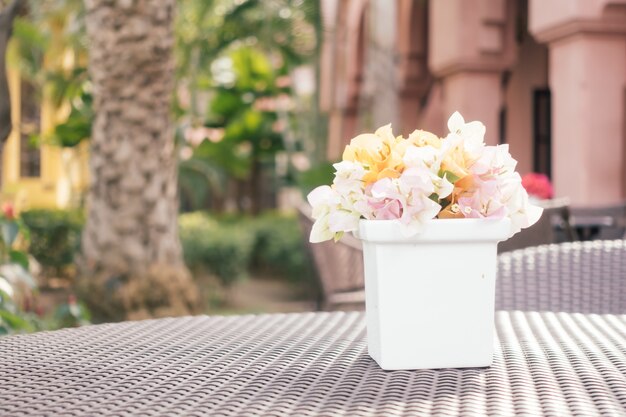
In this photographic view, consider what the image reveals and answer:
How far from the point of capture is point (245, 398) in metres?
1.49

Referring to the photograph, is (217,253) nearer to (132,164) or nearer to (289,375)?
(132,164)

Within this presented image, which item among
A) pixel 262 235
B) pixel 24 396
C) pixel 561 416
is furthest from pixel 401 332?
pixel 262 235

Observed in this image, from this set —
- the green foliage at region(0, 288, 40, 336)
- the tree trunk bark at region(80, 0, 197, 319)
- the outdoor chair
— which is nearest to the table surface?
the green foliage at region(0, 288, 40, 336)

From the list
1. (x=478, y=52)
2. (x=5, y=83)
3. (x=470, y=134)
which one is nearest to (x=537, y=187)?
(x=478, y=52)

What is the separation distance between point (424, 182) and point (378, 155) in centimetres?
12

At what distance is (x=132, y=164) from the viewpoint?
6.88 metres

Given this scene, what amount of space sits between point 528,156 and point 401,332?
12.2 meters

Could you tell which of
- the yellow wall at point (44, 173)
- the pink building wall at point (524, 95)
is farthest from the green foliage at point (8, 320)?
the yellow wall at point (44, 173)

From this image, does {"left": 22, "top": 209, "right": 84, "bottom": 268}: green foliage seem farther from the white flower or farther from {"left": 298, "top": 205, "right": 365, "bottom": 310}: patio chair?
the white flower

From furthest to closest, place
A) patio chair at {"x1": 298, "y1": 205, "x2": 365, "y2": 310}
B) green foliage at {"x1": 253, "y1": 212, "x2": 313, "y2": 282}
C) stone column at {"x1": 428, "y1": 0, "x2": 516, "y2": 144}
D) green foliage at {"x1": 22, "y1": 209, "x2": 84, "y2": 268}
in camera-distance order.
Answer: green foliage at {"x1": 253, "y1": 212, "x2": 313, "y2": 282} → green foliage at {"x1": 22, "y1": 209, "x2": 84, "y2": 268} → stone column at {"x1": 428, "y1": 0, "x2": 516, "y2": 144} → patio chair at {"x1": 298, "y1": 205, "x2": 365, "y2": 310}

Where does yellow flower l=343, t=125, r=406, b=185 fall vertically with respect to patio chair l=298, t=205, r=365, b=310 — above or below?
above

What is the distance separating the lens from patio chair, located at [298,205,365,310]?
15.8 ft

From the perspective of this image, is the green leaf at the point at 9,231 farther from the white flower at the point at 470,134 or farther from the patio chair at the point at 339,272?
the white flower at the point at 470,134

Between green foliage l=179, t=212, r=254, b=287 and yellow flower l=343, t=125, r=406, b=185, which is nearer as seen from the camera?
yellow flower l=343, t=125, r=406, b=185
